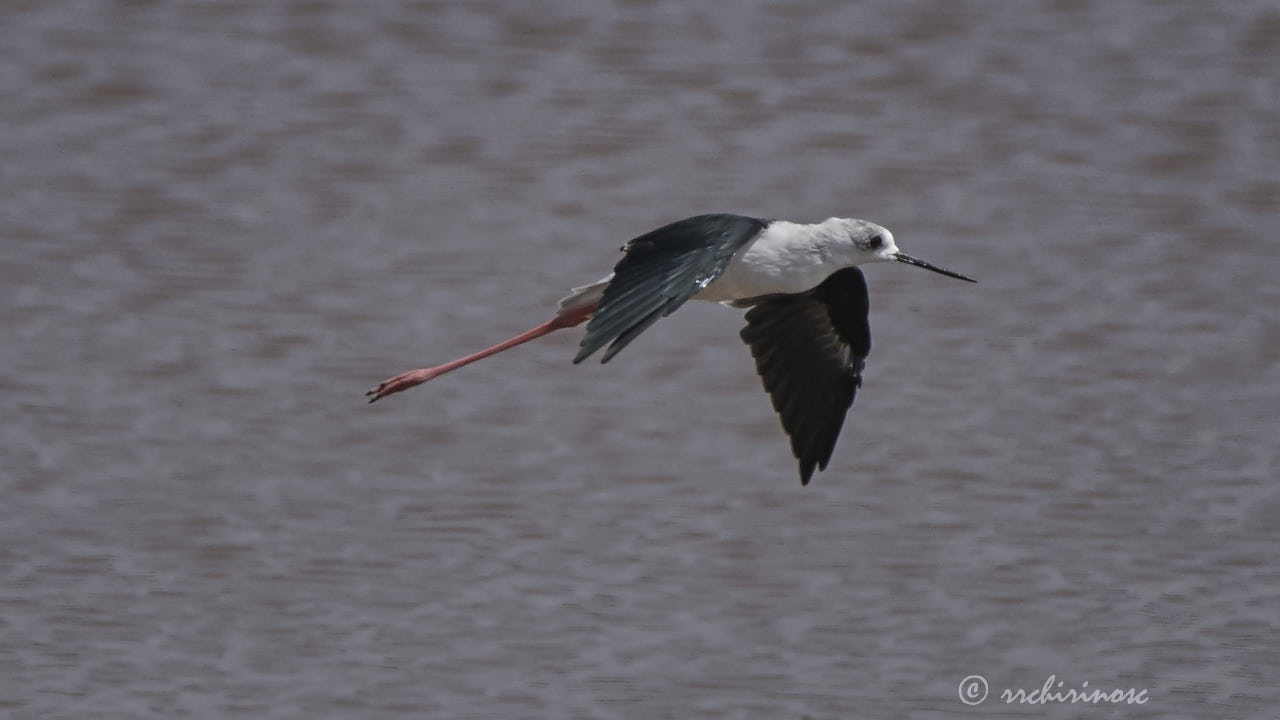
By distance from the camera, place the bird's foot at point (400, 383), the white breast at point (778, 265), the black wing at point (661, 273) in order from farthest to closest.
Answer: the bird's foot at point (400, 383), the white breast at point (778, 265), the black wing at point (661, 273)

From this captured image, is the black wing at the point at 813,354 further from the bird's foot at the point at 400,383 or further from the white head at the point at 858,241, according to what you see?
the bird's foot at the point at 400,383

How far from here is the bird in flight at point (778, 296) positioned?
392 cm

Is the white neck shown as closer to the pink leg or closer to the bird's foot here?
the pink leg

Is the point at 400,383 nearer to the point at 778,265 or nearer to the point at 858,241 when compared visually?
the point at 778,265

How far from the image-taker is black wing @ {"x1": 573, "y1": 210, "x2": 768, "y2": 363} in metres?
3.78

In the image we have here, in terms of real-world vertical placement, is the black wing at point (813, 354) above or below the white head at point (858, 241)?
below

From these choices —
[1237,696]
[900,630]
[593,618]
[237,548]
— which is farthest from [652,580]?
[1237,696]

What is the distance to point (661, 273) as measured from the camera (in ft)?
13.0

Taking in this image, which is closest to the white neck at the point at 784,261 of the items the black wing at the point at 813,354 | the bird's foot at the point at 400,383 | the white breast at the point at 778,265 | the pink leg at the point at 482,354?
the white breast at the point at 778,265

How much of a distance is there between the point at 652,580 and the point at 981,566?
0.89 m

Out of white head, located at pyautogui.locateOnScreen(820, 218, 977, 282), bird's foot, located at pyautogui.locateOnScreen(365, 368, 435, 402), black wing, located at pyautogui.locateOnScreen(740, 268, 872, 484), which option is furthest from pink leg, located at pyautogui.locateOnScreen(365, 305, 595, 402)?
white head, located at pyautogui.locateOnScreen(820, 218, 977, 282)

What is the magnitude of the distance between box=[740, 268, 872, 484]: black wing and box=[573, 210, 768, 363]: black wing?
33cm

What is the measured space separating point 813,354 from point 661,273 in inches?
25.8

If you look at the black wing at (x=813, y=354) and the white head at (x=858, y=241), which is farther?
the black wing at (x=813, y=354)
